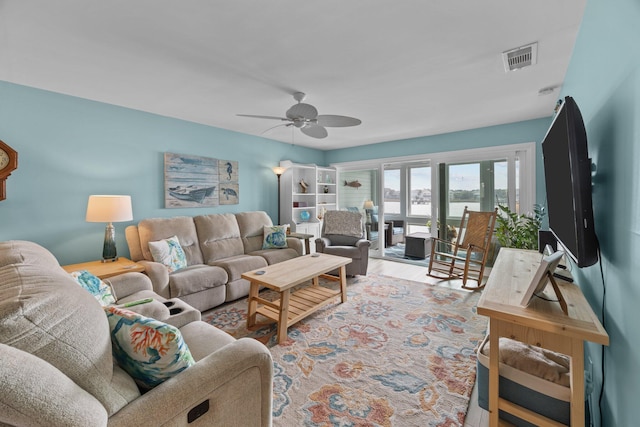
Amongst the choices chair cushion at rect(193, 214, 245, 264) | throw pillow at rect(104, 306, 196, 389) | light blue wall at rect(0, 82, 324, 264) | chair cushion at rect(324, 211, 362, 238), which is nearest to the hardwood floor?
chair cushion at rect(324, 211, 362, 238)

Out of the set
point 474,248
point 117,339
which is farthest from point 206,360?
point 474,248

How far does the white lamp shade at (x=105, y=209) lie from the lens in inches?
104

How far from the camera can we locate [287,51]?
198 cm

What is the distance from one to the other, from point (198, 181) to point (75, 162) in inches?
53.9

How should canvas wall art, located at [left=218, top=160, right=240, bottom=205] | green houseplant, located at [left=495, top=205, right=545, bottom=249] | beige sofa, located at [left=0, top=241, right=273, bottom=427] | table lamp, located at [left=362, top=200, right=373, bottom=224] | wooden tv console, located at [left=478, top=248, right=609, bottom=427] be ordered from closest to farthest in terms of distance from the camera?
beige sofa, located at [left=0, top=241, right=273, bottom=427] < wooden tv console, located at [left=478, top=248, right=609, bottom=427] < green houseplant, located at [left=495, top=205, right=545, bottom=249] < canvas wall art, located at [left=218, top=160, right=240, bottom=205] < table lamp, located at [left=362, top=200, right=373, bottom=224]

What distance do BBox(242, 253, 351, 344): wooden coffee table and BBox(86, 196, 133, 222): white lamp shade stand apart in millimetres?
1484

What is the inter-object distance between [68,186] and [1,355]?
3049 mm

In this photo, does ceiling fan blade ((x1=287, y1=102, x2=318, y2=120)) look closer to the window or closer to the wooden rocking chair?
the wooden rocking chair

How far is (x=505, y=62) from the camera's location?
211 centimetres

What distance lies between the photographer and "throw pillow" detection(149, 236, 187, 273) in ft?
9.51

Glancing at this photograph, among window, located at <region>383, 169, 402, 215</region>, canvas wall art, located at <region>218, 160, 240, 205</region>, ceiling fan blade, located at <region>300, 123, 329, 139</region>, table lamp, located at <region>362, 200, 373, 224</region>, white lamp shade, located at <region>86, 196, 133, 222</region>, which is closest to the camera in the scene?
white lamp shade, located at <region>86, 196, 133, 222</region>

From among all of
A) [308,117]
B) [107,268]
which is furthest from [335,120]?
[107,268]

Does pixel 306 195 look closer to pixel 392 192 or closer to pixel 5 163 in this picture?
pixel 392 192

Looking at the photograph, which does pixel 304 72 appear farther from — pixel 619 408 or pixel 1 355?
pixel 619 408
